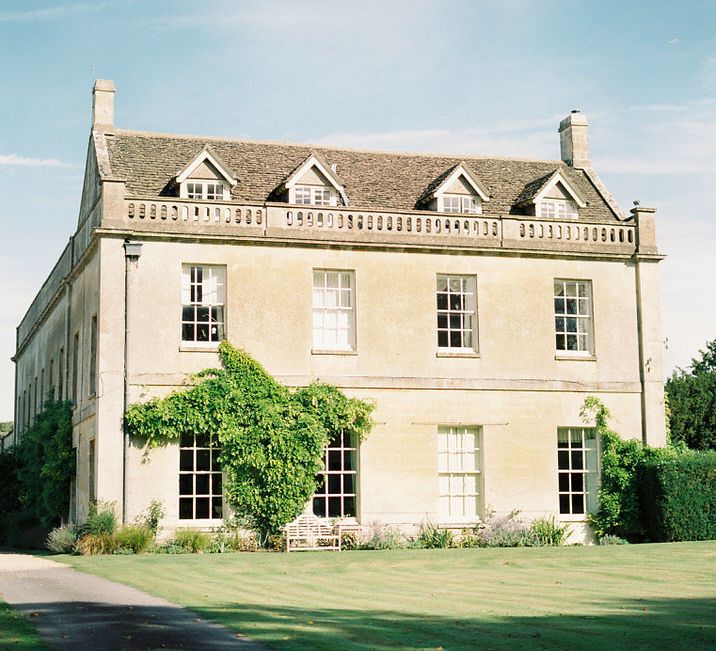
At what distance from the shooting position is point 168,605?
13703 millimetres

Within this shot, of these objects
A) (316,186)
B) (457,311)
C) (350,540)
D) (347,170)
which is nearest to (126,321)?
(316,186)

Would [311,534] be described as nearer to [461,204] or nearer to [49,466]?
[49,466]

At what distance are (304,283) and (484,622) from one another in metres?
16.9

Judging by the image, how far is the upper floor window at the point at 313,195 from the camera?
97.6 feet

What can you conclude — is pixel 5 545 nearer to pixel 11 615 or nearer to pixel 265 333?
pixel 265 333

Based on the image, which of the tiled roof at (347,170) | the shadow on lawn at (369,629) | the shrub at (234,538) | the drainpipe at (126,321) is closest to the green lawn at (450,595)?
the shadow on lawn at (369,629)

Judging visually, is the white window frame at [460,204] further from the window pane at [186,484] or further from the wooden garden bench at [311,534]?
the window pane at [186,484]

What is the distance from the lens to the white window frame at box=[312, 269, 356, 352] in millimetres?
28469

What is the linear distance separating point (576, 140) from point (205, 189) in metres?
12.7

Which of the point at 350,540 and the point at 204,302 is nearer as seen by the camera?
the point at 350,540

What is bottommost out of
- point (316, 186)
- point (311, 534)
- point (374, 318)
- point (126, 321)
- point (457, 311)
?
point (311, 534)

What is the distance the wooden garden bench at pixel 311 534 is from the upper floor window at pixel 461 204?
9351 millimetres

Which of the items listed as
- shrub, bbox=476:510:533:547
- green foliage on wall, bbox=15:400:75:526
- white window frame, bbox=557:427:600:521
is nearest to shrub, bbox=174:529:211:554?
green foliage on wall, bbox=15:400:75:526

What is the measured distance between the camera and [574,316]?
30.4 meters
